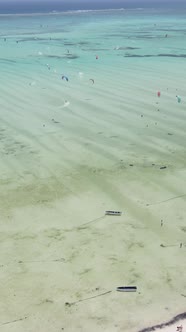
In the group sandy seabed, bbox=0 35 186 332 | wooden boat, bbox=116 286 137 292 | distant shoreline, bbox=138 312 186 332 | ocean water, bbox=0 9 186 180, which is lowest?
distant shoreline, bbox=138 312 186 332

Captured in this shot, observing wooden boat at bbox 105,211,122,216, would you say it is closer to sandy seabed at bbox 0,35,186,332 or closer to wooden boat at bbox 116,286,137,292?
sandy seabed at bbox 0,35,186,332

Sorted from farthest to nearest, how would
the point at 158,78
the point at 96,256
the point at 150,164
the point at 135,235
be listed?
the point at 158,78 → the point at 150,164 → the point at 135,235 → the point at 96,256

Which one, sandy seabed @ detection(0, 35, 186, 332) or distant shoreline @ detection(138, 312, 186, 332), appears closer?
distant shoreline @ detection(138, 312, 186, 332)

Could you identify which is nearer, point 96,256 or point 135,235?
point 96,256

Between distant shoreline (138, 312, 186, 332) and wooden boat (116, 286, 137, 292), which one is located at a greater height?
wooden boat (116, 286, 137, 292)

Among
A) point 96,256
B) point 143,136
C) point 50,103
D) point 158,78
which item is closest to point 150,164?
point 143,136

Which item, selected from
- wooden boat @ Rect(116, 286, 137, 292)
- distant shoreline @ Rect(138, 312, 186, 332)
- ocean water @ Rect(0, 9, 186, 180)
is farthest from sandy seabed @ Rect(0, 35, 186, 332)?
ocean water @ Rect(0, 9, 186, 180)

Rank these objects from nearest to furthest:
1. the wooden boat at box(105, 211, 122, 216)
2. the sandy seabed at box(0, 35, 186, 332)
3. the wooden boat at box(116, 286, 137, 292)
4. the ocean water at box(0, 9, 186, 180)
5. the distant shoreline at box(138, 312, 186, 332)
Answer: the distant shoreline at box(138, 312, 186, 332), the sandy seabed at box(0, 35, 186, 332), the wooden boat at box(116, 286, 137, 292), the wooden boat at box(105, 211, 122, 216), the ocean water at box(0, 9, 186, 180)

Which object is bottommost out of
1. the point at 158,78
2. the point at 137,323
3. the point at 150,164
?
the point at 137,323

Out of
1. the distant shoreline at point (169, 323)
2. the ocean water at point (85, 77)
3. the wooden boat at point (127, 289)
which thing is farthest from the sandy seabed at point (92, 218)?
the ocean water at point (85, 77)

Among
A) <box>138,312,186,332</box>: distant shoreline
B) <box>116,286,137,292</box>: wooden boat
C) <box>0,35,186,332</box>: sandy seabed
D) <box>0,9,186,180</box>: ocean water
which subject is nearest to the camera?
<box>138,312,186,332</box>: distant shoreline

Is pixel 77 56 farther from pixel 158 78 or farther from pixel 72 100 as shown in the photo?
pixel 72 100
